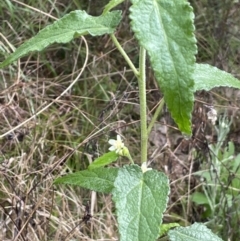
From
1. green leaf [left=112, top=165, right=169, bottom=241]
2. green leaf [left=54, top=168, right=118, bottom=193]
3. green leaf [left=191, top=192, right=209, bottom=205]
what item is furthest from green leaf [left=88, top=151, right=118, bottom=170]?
green leaf [left=191, top=192, right=209, bottom=205]

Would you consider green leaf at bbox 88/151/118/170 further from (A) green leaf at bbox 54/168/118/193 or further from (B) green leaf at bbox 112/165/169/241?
(B) green leaf at bbox 112/165/169/241

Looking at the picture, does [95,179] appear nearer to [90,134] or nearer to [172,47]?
[172,47]

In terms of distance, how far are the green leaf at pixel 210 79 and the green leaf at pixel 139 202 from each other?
Answer: 18 centimetres

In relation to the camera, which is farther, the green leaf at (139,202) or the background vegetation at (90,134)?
the background vegetation at (90,134)

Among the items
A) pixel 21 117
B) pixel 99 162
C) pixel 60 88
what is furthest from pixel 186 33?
pixel 60 88

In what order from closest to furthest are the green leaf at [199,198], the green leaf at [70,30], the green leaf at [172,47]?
Answer: the green leaf at [172,47] → the green leaf at [70,30] → the green leaf at [199,198]

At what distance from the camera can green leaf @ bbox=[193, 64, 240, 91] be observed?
38.8 inches

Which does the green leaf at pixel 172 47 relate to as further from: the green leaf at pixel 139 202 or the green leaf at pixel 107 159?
the green leaf at pixel 107 159

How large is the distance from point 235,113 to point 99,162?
107 centimetres

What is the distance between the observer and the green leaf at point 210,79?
0.98 metres

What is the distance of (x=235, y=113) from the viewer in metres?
2.03

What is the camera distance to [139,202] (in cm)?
86

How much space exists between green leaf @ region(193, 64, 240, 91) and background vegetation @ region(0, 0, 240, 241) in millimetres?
475

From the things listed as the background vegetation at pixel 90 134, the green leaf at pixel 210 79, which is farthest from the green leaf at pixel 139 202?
the background vegetation at pixel 90 134
